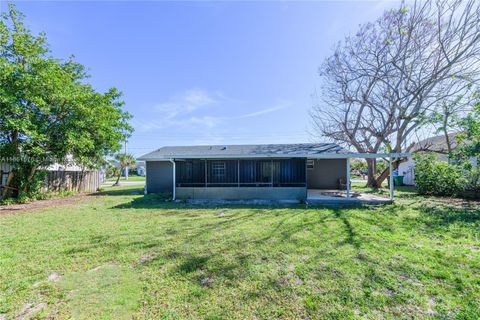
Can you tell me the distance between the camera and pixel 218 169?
11.3 m

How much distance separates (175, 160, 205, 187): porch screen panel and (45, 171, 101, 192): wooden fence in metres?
8.20

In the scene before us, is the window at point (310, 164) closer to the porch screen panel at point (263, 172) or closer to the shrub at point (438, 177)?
the porch screen panel at point (263, 172)

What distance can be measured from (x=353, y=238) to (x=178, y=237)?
4.16 m

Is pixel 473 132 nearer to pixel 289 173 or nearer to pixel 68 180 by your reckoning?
pixel 289 173

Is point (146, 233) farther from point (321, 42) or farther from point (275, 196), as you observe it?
point (321, 42)

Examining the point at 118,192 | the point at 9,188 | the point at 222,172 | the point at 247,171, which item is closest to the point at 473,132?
the point at 247,171

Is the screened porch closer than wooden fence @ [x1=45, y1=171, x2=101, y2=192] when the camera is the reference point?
Yes

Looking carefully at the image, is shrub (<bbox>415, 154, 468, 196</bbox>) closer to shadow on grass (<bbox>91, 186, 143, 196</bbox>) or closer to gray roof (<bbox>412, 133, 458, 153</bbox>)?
gray roof (<bbox>412, 133, 458, 153</bbox>)

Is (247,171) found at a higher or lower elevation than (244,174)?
higher

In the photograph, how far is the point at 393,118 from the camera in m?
14.1

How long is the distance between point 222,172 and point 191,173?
1655 mm

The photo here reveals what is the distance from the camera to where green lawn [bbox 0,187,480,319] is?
258cm

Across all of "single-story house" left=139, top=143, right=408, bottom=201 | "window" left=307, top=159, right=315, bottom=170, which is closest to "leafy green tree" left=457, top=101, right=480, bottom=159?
"single-story house" left=139, top=143, right=408, bottom=201

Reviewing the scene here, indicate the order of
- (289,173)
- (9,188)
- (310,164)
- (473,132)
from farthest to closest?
(310,164), (289,173), (9,188), (473,132)
